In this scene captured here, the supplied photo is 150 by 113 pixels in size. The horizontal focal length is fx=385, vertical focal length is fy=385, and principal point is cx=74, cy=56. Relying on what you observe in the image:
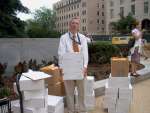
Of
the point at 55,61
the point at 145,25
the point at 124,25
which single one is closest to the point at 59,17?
the point at 145,25

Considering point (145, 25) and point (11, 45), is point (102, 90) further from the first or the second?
point (145, 25)

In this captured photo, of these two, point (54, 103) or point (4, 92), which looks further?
point (4, 92)

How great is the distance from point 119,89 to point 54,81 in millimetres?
1315

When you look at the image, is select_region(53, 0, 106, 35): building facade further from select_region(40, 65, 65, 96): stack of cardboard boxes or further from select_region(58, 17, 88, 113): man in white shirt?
select_region(58, 17, 88, 113): man in white shirt

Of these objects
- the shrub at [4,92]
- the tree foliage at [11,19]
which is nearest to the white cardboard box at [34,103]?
the shrub at [4,92]

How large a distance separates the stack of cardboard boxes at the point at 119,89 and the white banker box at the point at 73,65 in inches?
36.1

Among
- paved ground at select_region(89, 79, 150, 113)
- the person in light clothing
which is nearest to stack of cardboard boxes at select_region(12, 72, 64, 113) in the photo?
paved ground at select_region(89, 79, 150, 113)

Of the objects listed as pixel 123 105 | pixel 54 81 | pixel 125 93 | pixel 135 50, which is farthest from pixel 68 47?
pixel 135 50

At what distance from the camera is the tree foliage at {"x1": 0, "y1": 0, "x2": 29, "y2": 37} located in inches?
567

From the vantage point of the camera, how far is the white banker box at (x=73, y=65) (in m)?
7.00

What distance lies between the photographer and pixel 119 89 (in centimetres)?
771

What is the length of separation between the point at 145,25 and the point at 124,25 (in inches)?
548

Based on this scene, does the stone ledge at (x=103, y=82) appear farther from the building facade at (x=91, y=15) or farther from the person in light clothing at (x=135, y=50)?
the building facade at (x=91, y=15)

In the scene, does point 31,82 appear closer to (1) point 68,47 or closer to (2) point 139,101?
(1) point 68,47
